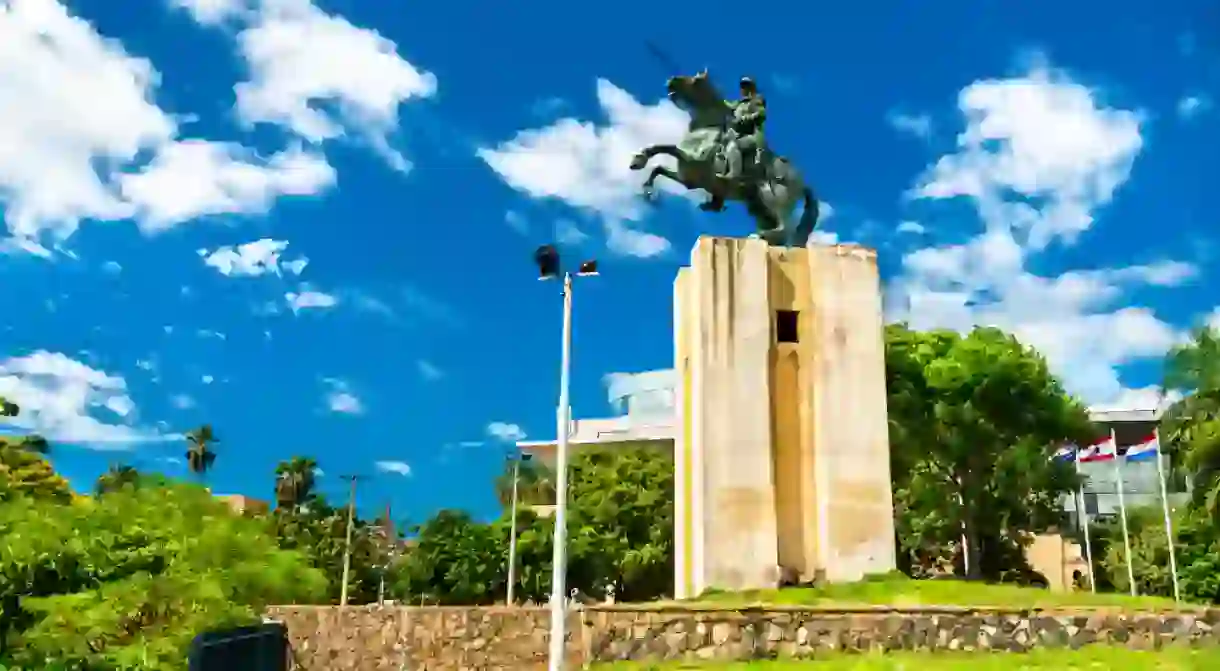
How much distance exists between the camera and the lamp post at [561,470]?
604 inches

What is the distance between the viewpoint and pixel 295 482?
237ft

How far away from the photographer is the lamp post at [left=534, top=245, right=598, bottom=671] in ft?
50.3

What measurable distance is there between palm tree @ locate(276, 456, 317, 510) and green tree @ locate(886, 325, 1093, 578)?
4261 cm

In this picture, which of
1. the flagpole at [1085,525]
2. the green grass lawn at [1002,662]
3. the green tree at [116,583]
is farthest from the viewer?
the flagpole at [1085,525]

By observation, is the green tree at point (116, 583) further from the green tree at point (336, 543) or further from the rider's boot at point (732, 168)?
the green tree at point (336, 543)

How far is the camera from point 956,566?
155 ft

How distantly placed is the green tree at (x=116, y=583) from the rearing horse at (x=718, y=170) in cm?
1263

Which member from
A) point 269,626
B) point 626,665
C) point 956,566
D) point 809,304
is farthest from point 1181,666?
point 956,566

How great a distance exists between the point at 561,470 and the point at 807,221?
12878 millimetres

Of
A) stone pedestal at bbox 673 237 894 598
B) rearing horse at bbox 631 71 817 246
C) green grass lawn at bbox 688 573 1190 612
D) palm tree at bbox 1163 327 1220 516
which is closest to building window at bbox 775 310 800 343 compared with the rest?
stone pedestal at bbox 673 237 894 598

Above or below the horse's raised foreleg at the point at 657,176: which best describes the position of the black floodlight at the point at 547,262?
below

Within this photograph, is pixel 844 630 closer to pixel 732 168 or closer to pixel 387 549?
pixel 732 168

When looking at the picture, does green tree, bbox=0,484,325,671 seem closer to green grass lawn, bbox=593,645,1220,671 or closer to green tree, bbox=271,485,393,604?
green grass lawn, bbox=593,645,1220,671

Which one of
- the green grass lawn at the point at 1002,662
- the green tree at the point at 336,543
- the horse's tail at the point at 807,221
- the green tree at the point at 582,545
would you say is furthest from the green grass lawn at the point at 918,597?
the green tree at the point at 336,543
